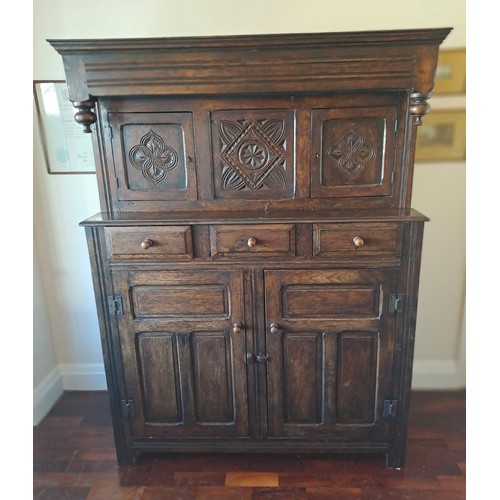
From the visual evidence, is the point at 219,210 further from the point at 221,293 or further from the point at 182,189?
the point at 221,293

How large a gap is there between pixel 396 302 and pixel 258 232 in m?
0.62

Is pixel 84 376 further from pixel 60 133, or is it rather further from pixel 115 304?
pixel 60 133

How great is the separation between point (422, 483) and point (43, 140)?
2.43 m

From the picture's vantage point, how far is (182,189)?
5.26ft

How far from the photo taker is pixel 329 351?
1.58m

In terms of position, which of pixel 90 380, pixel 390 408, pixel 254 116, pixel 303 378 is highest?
pixel 254 116

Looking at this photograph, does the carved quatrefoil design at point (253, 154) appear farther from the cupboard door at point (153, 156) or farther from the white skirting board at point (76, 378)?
the white skirting board at point (76, 378)

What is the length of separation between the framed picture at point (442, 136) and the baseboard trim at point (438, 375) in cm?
115

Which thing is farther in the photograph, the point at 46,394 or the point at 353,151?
the point at 46,394

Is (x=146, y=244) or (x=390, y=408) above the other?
(x=146, y=244)

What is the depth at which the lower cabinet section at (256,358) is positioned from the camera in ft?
5.02

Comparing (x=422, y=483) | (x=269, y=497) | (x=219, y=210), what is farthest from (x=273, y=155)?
(x=422, y=483)

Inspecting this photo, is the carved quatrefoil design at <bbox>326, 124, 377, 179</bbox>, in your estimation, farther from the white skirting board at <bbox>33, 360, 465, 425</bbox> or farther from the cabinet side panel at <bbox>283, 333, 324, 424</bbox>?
the white skirting board at <bbox>33, 360, 465, 425</bbox>

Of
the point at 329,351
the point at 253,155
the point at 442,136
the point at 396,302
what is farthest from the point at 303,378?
the point at 442,136
